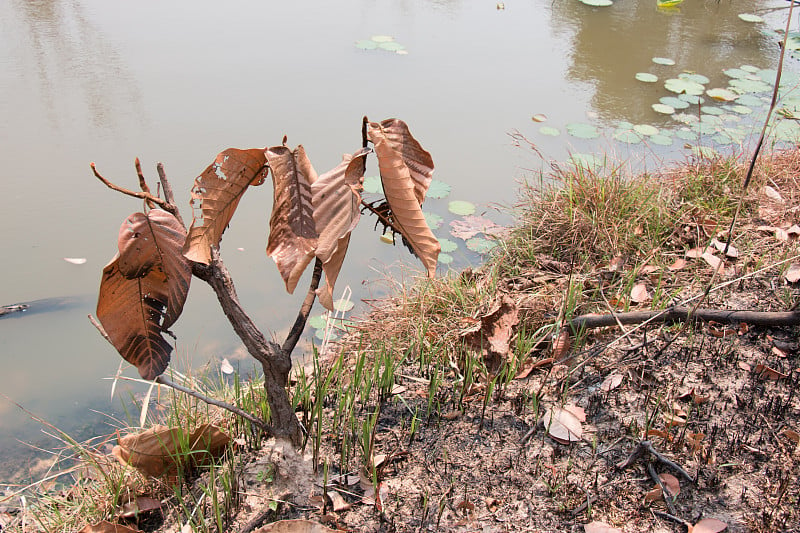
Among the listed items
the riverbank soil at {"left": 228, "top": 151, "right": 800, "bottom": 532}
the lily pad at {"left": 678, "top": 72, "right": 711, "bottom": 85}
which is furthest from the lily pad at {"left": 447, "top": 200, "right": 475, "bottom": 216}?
the lily pad at {"left": 678, "top": 72, "right": 711, "bottom": 85}

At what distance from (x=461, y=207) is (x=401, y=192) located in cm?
250

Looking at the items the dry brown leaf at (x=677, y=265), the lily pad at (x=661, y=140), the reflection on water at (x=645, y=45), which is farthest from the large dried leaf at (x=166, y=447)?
the reflection on water at (x=645, y=45)

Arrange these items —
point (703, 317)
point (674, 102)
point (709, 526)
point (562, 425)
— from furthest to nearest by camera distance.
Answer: point (674, 102) → point (703, 317) → point (562, 425) → point (709, 526)

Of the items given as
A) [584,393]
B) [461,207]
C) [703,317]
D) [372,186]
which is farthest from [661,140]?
[584,393]

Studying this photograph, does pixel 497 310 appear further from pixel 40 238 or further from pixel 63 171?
pixel 63 171

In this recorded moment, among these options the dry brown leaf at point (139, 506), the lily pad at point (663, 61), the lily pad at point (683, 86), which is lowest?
the dry brown leaf at point (139, 506)

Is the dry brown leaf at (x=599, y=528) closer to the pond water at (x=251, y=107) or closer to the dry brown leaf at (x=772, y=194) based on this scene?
the pond water at (x=251, y=107)

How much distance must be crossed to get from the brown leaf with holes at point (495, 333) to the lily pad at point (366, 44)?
360 centimetres

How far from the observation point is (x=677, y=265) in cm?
268

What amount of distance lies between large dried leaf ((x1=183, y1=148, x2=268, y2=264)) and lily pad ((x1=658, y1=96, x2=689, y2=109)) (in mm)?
4434

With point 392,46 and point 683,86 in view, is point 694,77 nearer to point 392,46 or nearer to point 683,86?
point 683,86

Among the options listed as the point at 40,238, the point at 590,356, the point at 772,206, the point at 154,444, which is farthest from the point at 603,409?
the point at 40,238

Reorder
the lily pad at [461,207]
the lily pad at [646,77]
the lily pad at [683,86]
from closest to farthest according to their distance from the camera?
the lily pad at [461,207], the lily pad at [683,86], the lily pad at [646,77]

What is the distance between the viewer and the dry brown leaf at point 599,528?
153cm
